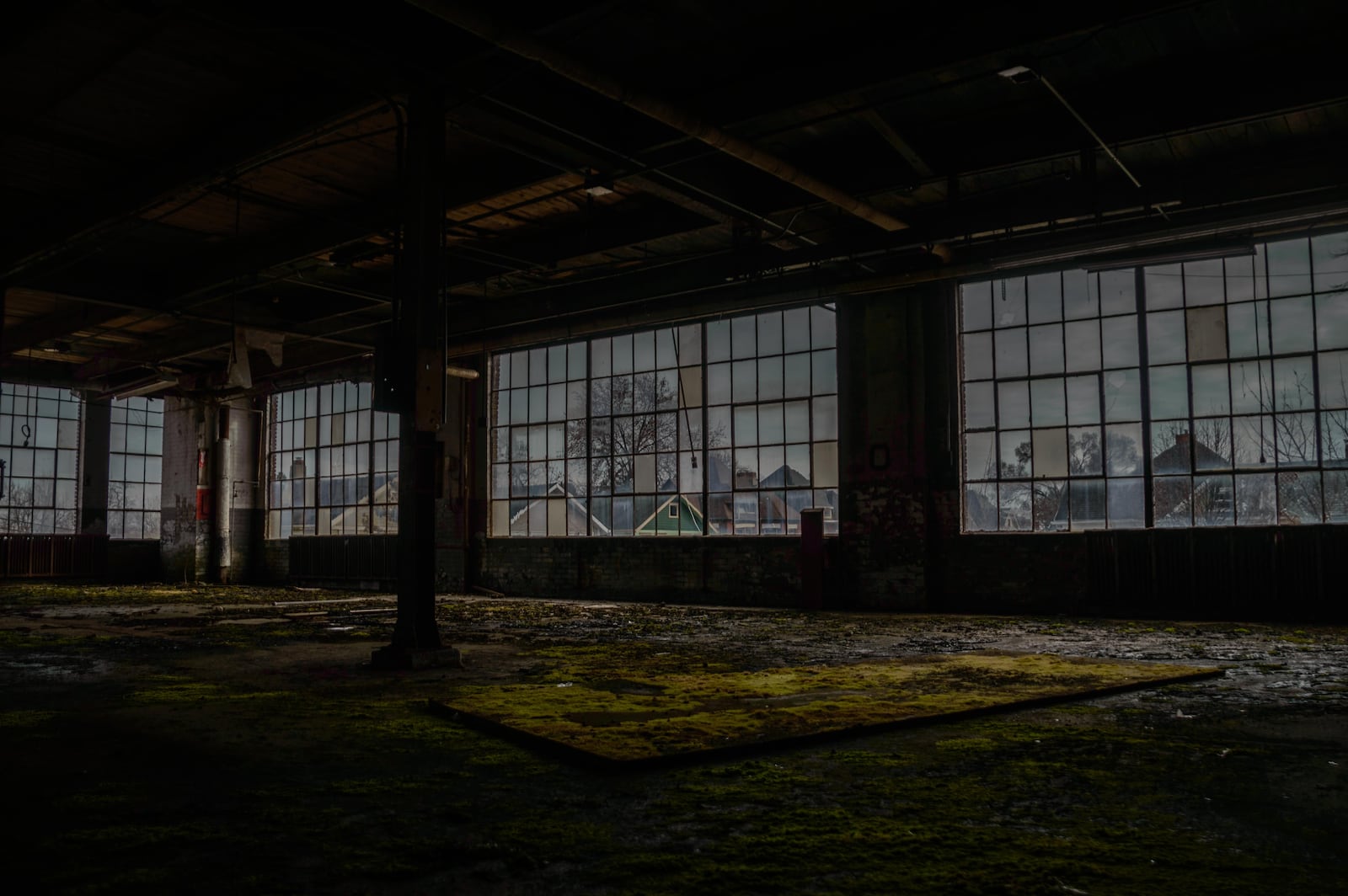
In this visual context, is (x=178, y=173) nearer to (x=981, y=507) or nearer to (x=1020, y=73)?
(x=1020, y=73)

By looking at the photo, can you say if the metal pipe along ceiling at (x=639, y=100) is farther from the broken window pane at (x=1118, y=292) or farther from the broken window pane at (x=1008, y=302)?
the broken window pane at (x=1118, y=292)

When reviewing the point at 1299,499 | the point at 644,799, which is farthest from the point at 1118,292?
the point at 644,799

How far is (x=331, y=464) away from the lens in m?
18.8

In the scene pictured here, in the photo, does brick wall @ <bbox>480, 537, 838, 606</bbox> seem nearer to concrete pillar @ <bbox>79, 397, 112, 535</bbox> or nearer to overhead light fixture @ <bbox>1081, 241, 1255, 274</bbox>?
overhead light fixture @ <bbox>1081, 241, 1255, 274</bbox>

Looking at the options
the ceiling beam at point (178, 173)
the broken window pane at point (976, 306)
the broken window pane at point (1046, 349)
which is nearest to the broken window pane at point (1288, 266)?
the broken window pane at point (1046, 349)

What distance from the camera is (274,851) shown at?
257 cm

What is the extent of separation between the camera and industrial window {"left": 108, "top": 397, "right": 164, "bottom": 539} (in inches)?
815

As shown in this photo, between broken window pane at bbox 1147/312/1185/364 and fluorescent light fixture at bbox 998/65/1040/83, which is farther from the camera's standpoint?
broken window pane at bbox 1147/312/1185/364

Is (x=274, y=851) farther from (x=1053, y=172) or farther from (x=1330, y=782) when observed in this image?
(x=1053, y=172)

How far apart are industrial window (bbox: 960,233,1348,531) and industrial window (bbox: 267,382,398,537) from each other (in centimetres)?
1104

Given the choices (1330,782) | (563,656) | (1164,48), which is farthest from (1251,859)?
(1164,48)

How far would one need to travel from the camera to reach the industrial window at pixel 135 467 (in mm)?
20703

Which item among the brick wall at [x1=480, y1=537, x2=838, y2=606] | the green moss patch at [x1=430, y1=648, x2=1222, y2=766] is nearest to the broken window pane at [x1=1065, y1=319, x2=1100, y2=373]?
the brick wall at [x1=480, y1=537, x2=838, y2=606]

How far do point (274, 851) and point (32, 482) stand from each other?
68.3ft
